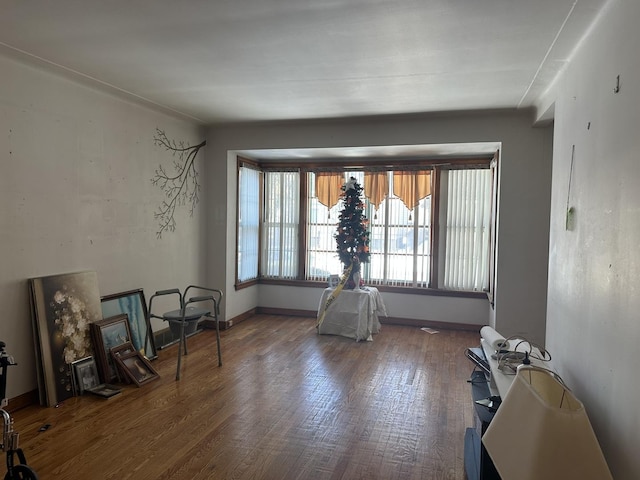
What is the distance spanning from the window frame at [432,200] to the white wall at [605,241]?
2.42 metres

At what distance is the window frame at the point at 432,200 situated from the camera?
227 inches

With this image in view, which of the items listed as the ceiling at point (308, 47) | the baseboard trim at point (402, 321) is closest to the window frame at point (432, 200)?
the baseboard trim at point (402, 321)

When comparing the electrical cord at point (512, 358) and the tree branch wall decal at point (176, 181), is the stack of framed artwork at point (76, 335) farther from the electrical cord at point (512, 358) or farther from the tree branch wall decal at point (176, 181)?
the electrical cord at point (512, 358)

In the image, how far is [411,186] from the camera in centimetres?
609

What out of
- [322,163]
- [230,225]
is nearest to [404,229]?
[322,163]

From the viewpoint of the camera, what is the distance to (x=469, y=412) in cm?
339

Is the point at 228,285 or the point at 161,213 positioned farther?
the point at 228,285

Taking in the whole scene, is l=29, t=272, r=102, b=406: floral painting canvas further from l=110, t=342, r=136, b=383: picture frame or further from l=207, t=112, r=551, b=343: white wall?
l=207, t=112, r=551, b=343: white wall

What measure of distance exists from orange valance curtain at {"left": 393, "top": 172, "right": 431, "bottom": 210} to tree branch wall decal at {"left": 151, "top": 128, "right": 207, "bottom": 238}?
8.64 feet

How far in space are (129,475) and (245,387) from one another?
4.56 ft

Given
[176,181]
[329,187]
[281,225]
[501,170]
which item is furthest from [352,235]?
[176,181]

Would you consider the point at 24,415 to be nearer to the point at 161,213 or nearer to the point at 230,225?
the point at 161,213

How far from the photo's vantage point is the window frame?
18.9ft

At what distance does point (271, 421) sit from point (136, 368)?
1.49 metres
